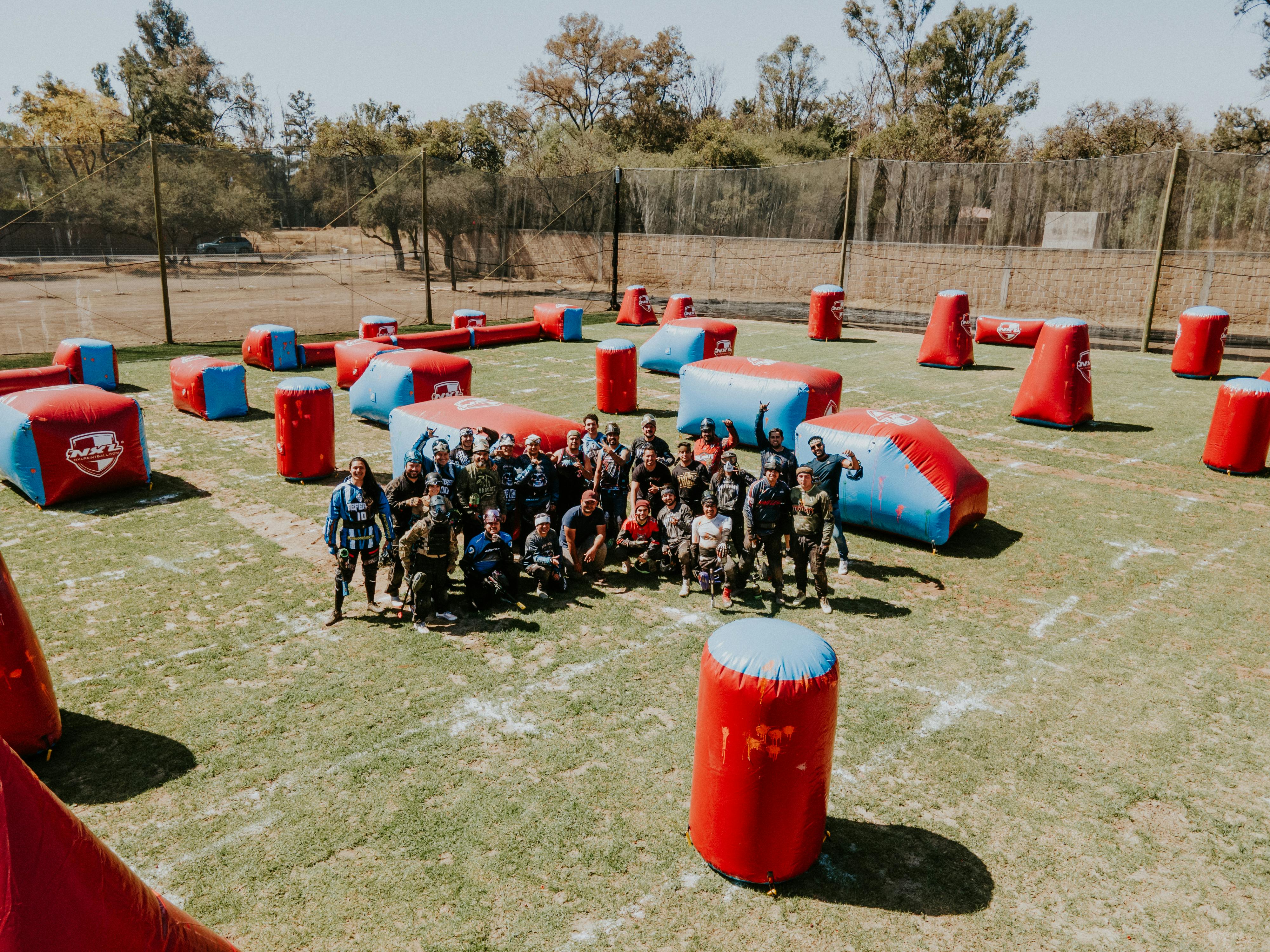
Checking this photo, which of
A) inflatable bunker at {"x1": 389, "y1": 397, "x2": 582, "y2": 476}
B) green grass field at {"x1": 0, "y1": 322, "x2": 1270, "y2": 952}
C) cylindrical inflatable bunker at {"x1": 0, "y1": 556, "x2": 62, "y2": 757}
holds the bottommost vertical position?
green grass field at {"x1": 0, "y1": 322, "x2": 1270, "y2": 952}

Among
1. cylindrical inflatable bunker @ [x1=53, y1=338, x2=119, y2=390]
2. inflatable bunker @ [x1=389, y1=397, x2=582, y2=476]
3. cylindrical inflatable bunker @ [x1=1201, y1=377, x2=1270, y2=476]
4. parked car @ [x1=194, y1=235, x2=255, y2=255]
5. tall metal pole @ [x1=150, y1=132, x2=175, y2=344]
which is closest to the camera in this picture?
inflatable bunker @ [x1=389, y1=397, x2=582, y2=476]

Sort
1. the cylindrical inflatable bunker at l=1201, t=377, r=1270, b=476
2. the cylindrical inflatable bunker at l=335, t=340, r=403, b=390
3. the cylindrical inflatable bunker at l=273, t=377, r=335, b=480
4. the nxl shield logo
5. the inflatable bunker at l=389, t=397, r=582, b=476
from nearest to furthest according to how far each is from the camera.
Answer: the inflatable bunker at l=389, t=397, r=582, b=476, the nxl shield logo, the cylindrical inflatable bunker at l=273, t=377, r=335, b=480, the cylindrical inflatable bunker at l=1201, t=377, r=1270, b=476, the cylindrical inflatable bunker at l=335, t=340, r=403, b=390

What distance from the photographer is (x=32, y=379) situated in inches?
627

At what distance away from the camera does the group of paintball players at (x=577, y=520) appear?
27.0 feet

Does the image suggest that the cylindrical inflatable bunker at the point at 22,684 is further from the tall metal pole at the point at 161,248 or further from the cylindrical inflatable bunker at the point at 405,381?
the tall metal pole at the point at 161,248

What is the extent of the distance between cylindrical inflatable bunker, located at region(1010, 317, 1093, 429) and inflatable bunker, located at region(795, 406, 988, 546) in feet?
19.7

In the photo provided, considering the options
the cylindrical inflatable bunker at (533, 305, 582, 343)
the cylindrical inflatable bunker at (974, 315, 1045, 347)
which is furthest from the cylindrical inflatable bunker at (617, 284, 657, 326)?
the cylindrical inflatable bunker at (974, 315, 1045, 347)

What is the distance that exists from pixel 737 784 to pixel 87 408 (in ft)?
33.9

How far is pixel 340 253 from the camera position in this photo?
1013 inches

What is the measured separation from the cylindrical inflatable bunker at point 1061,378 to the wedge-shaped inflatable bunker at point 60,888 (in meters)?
15.8

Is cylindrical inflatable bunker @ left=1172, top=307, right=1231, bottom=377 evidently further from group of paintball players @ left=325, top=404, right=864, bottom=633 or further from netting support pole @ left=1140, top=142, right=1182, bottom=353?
group of paintball players @ left=325, top=404, right=864, bottom=633

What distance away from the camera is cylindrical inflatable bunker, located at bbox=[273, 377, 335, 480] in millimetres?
12102

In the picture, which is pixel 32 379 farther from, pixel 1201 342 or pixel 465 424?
pixel 1201 342

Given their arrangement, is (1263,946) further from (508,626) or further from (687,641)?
(508,626)
